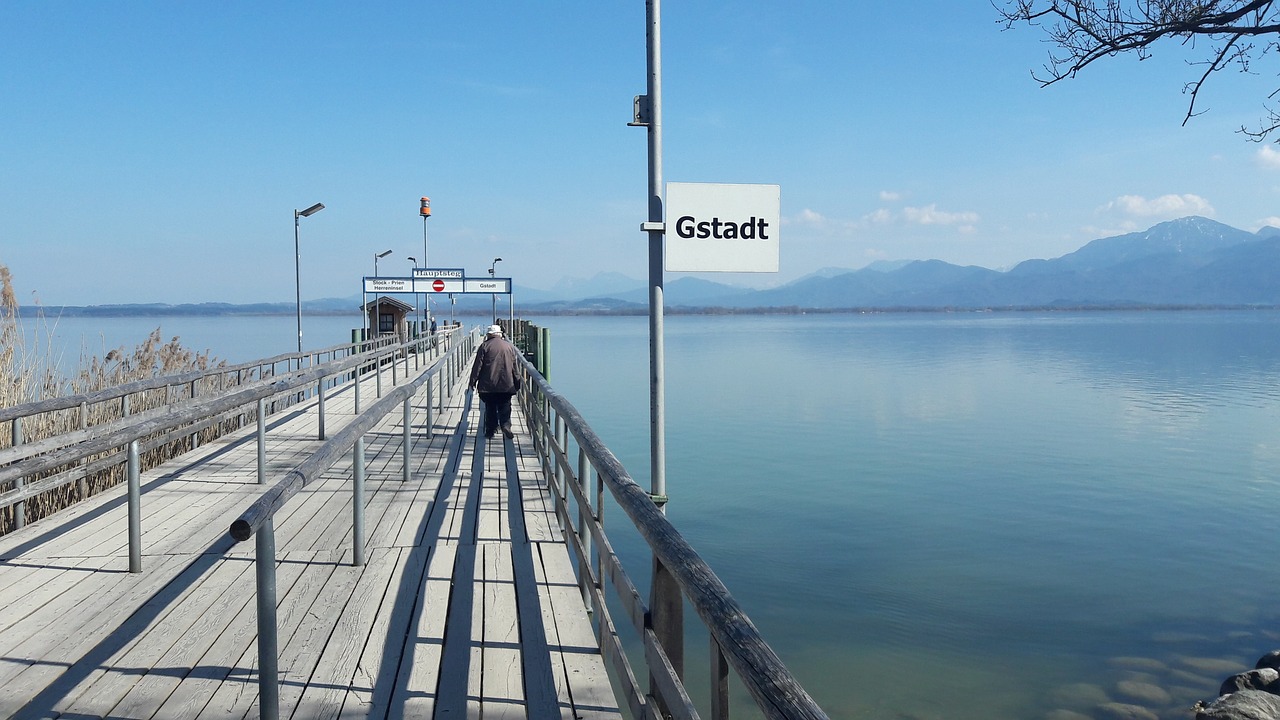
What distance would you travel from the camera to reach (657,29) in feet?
19.6

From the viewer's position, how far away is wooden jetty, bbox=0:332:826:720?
287 cm

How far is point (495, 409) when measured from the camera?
1128 centimetres

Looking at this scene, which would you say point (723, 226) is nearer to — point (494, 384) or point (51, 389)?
point (494, 384)

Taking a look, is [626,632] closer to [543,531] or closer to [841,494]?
[543,531]

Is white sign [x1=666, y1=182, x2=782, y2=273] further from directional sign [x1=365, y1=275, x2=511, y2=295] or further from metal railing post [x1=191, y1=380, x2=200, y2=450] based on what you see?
directional sign [x1=365, y1=275, x2=511, y2=295]

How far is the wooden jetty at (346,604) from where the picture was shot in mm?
2867

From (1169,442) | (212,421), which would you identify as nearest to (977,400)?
(1169,442)

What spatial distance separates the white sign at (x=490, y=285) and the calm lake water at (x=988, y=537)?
18.3ft

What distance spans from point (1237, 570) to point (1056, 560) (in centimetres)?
224

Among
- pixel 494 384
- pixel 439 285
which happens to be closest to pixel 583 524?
pixel 494 384

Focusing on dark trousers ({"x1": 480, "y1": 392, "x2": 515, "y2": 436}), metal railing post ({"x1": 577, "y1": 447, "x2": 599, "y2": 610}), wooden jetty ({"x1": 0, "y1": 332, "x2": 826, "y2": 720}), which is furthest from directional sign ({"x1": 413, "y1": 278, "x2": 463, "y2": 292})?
metal railing post ({"x1": 577, "y1": 447, "x2": 599, "y2": 610})

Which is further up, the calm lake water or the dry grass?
the dry grass

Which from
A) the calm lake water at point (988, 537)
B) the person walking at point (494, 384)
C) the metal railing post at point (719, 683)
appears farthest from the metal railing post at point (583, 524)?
the person walking at point (494, 384)

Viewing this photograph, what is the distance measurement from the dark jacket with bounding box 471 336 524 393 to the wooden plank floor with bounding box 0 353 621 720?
3349mm
